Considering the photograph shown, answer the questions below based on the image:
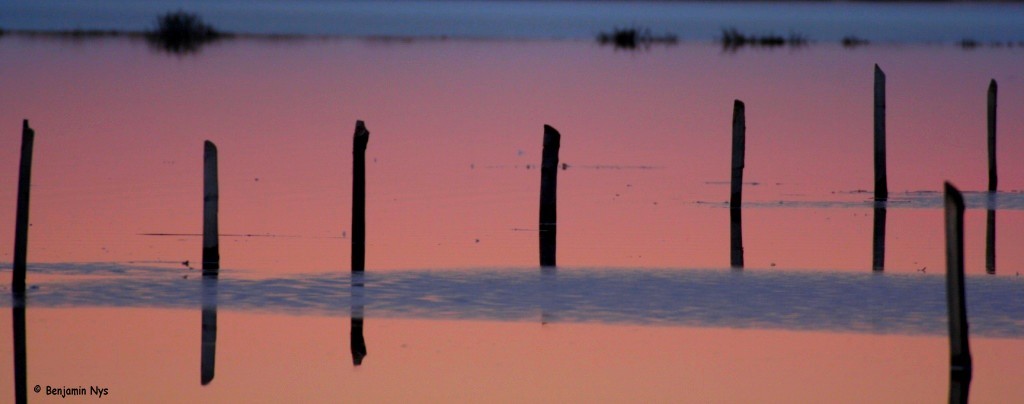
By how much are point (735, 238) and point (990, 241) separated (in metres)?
3.09

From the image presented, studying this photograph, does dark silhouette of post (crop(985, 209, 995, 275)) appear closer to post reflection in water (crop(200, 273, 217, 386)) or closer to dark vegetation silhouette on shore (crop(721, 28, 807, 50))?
post reflection in water (crop(200, 273, 217, 386))

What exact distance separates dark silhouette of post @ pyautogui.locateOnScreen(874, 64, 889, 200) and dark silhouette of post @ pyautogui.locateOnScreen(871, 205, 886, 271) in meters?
0.25

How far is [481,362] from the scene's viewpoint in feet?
51.7

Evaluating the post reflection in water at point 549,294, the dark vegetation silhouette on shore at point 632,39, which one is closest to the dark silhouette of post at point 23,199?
the post reflection in water at point 549,294

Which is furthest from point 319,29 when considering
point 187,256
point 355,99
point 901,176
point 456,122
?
point 187,256

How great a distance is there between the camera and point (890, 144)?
44.2 meters

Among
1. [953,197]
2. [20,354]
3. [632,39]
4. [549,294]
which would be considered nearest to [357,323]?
[549,294]

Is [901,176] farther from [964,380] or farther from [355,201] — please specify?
[964,380]

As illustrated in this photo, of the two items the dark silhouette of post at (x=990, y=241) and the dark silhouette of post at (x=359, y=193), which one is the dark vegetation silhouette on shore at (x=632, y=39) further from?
the dark silhouette of post at (x=359, y=193)

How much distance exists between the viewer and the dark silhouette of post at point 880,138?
94.5 ft

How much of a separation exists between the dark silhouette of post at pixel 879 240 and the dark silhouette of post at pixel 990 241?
3.73ft

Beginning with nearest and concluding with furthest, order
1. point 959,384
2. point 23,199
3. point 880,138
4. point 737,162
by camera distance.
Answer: point 959,384 < point 23,199 < point 737,162 < point 880,138

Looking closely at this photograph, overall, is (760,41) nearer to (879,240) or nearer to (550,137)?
(879,240)

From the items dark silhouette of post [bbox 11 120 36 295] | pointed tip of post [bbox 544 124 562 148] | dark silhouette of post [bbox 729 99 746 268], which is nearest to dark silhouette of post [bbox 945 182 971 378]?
dark silhouette of post [bbox 11 120 36 295]
